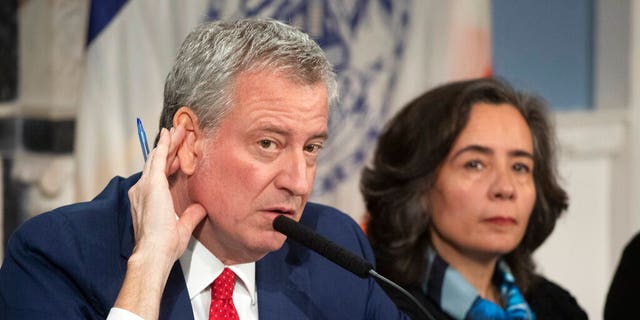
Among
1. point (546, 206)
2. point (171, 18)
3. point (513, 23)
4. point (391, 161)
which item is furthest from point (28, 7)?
point (513, 23)

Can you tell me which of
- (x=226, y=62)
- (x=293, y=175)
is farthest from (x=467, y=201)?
(x=226, y=62)

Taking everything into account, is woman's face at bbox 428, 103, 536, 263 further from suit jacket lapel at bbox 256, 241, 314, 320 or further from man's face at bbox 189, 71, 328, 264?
man's face at bbox 189, 71, 328, 264

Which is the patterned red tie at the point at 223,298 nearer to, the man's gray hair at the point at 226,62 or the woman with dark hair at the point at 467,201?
the man's gray hair at the point at 226,62

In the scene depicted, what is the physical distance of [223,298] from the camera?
1883 mm

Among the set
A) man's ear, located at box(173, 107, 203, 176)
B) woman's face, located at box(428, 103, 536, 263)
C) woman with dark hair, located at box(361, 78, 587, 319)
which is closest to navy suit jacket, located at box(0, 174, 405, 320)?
man's ear, located at box(173, 107, 203, 176)

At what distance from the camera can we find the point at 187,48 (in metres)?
1.83

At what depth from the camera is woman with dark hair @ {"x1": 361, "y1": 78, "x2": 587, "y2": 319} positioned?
262cm

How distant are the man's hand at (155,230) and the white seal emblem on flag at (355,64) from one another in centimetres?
156

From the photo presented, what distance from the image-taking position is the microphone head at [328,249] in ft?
5.75

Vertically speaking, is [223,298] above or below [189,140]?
Answer: below

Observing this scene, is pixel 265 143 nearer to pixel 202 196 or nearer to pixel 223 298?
pixel 202 196

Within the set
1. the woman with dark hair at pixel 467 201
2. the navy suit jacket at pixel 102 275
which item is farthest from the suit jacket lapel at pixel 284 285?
the woman with dark hair at pixel 467 201

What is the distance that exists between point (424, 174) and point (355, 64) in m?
0.84

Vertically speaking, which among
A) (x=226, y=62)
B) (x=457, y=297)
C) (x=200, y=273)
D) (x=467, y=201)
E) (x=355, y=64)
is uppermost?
(x=355, y=64)
